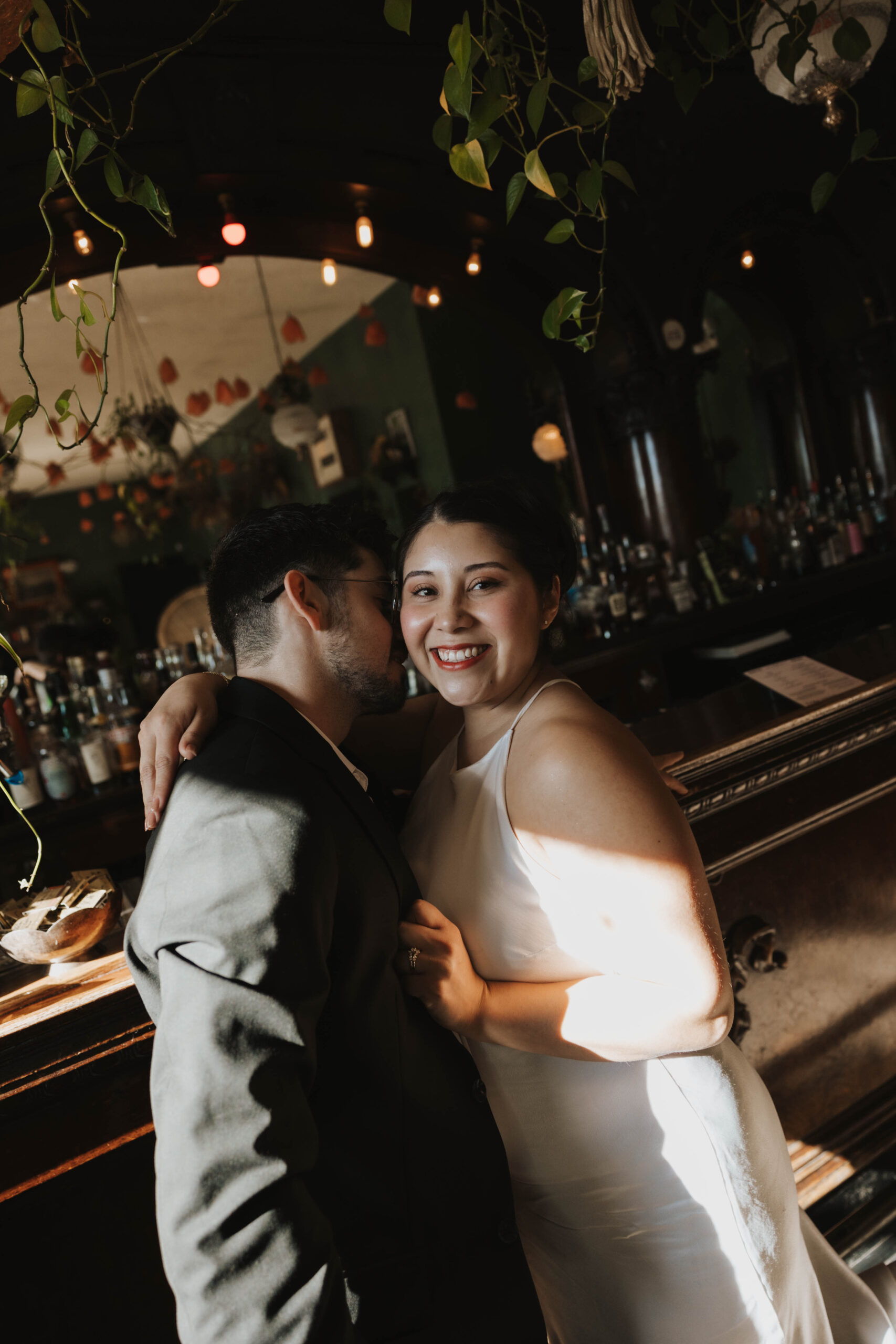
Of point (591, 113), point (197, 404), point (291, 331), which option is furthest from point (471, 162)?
point (197, 404)

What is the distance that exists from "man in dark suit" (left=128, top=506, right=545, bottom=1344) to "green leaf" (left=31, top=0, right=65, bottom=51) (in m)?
0.57

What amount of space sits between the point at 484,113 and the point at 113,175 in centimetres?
43

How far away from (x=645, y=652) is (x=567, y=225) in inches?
127

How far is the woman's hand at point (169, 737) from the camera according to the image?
118 centimetres

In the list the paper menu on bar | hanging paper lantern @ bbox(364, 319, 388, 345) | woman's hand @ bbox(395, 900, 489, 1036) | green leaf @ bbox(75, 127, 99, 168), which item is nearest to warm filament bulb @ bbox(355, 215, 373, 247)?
hanging paper lantern @ bbox(364, 319, 388, 345)

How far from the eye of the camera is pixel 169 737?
3.90 feet

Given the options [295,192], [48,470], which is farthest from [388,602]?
[48,470]

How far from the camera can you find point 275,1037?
0.89 metres

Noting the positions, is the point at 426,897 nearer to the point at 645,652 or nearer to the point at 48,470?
the point at 645,652

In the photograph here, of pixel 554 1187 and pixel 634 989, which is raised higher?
pixel 634 989

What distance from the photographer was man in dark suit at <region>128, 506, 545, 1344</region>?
847 mm

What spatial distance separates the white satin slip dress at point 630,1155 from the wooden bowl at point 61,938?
1.70 feet

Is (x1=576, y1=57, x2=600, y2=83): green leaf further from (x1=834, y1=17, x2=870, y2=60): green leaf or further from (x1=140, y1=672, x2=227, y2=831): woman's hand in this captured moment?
(x1=140, y1=672, x2=227, y2=831): woman's hand

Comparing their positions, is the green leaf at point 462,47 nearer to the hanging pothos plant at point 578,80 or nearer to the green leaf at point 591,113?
the hanging pothos plant at point 578,80
